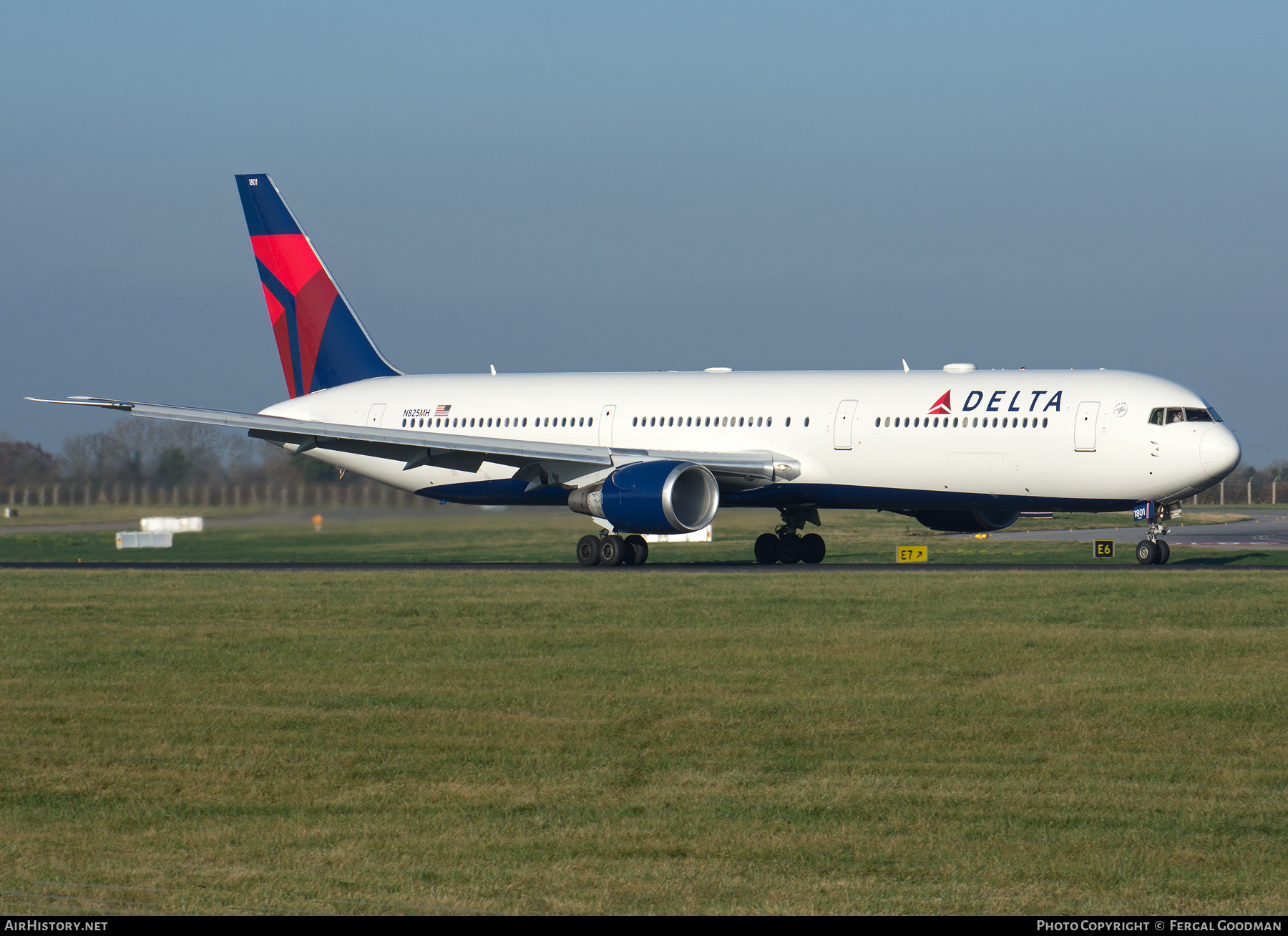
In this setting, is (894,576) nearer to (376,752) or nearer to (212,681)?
(212,681)

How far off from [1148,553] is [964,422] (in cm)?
418

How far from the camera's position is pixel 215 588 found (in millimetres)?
23219

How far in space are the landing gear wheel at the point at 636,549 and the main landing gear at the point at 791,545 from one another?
280 cm

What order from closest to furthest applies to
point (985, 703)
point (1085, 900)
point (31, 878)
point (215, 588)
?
point (1085, 900) < point (31, 878) < point (985, 703) < point (215, 588)

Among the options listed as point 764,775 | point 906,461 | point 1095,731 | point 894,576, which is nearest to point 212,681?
point 764,775

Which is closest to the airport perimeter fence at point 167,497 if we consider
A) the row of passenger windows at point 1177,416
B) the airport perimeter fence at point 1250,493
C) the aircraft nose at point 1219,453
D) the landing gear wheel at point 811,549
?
the landing gear wheel at point 811,549

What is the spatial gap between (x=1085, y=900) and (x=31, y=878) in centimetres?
479

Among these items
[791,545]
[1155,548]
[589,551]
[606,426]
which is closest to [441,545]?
[606,426]

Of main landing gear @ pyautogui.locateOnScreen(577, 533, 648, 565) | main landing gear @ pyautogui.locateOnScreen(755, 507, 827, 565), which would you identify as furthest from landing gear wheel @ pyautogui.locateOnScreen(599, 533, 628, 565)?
main landing gear @ pyautogui.locateOnScreen(755, 507, 827, 565)

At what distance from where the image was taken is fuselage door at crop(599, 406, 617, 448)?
3164 cm

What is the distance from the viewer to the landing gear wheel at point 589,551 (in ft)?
96.8

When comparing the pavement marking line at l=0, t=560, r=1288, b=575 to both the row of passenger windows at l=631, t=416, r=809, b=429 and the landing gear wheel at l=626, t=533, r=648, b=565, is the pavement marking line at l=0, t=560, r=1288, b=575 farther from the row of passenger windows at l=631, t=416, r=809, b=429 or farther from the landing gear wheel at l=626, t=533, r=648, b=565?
the row of passenger windows at l=631, t=416, r=809, b=429

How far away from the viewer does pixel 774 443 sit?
29453 millimetres
